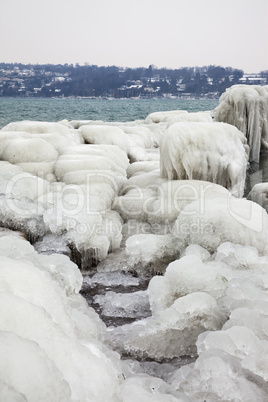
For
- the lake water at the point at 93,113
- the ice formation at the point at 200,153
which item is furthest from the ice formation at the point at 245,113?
the ice formation at the point at 200,153

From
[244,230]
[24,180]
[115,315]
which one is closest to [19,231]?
[24,180]

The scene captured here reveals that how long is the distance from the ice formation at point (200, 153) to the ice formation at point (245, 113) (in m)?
7.49

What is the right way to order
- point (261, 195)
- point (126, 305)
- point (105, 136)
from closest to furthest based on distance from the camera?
point (126, 305)
point (261, 195)
point (105, 136)

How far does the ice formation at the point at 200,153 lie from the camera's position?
6.37 m

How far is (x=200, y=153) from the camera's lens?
644cm

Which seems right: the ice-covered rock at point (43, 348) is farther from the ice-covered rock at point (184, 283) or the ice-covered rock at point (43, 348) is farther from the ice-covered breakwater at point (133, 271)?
the ice-covered rock at point (184, 283)

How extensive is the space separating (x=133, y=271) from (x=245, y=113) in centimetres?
1081

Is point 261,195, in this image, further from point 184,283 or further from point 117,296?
point 117,296

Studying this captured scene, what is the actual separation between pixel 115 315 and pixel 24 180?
10.2 feet

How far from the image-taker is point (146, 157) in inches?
379

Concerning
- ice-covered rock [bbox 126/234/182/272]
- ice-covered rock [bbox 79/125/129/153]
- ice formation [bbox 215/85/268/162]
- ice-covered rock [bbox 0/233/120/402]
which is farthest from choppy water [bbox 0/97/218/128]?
ice-covered rock [bbox 0/233/120/402]

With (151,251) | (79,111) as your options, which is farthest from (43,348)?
(79,111)

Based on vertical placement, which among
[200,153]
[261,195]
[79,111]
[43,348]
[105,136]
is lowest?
[261,195]

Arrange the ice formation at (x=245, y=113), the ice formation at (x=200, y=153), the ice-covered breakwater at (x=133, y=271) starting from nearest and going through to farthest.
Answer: the ice-covered breakwater at (x=133, y=271), the ice formation at (x=200, y=153), the ice formation at (x=245, y=113)
